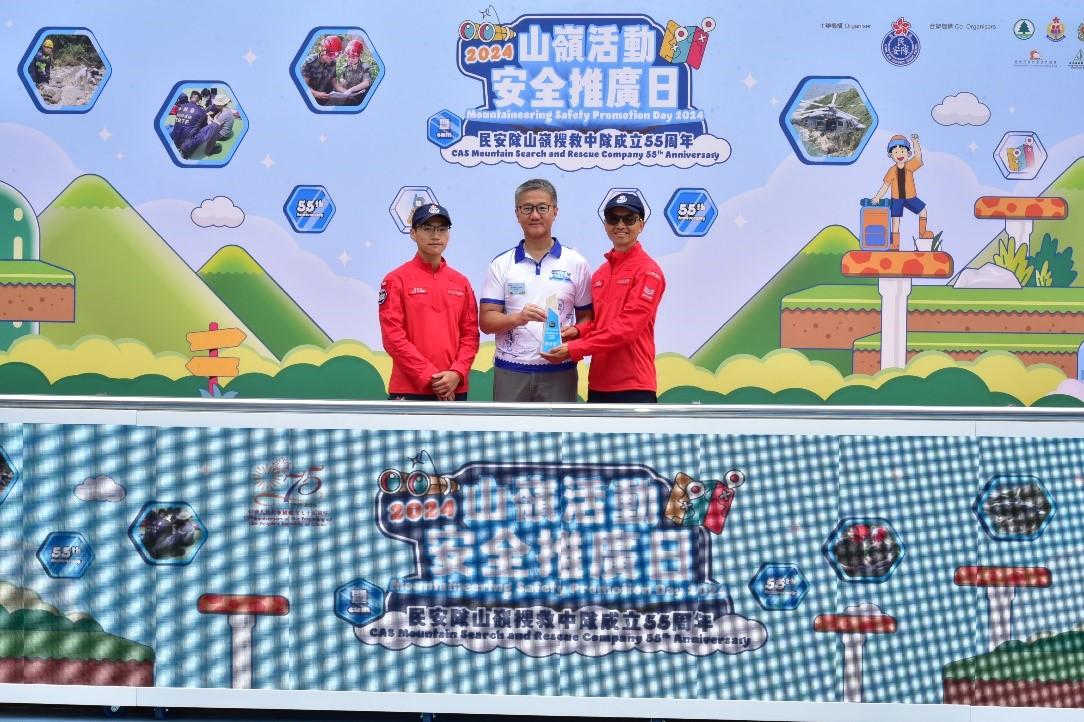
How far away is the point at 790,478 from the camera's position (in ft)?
8.54

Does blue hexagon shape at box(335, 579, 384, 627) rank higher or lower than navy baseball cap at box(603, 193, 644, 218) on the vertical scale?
lower

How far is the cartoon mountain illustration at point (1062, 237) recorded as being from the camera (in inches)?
198

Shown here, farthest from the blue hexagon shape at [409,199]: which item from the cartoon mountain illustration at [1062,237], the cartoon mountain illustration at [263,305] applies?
the cartoon mountain illustration at [1062,237]

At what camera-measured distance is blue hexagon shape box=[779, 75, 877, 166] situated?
5.00 meters

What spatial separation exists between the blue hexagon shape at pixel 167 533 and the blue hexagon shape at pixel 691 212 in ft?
10.00

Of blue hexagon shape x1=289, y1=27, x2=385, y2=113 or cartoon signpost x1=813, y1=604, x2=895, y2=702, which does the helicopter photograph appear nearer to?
blue hexagon shape x1=289, y1=27, x2=385, y2=113

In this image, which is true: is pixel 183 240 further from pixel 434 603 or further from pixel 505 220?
pixel 434 603

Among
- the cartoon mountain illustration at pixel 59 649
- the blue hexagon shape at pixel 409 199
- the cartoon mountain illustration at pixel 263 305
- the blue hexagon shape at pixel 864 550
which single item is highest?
the blue hexagon shape at pixel 409 199

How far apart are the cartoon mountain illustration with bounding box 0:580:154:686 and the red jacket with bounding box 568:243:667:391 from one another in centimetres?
167

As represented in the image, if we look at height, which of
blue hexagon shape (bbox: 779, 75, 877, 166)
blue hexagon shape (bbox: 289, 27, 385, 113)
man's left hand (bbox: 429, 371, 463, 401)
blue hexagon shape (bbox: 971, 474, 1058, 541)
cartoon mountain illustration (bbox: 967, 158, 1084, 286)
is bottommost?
blue hexagon shape (bbox: 971, 474, 1058, 541)

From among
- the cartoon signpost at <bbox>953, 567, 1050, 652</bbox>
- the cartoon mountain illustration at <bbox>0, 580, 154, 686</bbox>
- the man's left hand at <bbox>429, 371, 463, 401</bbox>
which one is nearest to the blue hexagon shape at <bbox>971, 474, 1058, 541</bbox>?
the cartoon signpost at <bbox>953, 567, 1050, 652</bbox>

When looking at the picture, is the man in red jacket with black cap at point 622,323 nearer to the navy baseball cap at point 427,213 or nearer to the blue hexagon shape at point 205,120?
the navy baseball cap at point 427,213

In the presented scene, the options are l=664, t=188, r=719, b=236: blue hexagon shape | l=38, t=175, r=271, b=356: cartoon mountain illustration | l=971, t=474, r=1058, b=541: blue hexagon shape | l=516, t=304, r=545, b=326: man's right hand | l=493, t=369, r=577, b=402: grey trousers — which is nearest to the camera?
l=971, t=474, r=1058, b=541: blue hexagon shape

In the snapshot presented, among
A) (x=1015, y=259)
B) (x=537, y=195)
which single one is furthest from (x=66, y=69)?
(x=1015, y=259)
